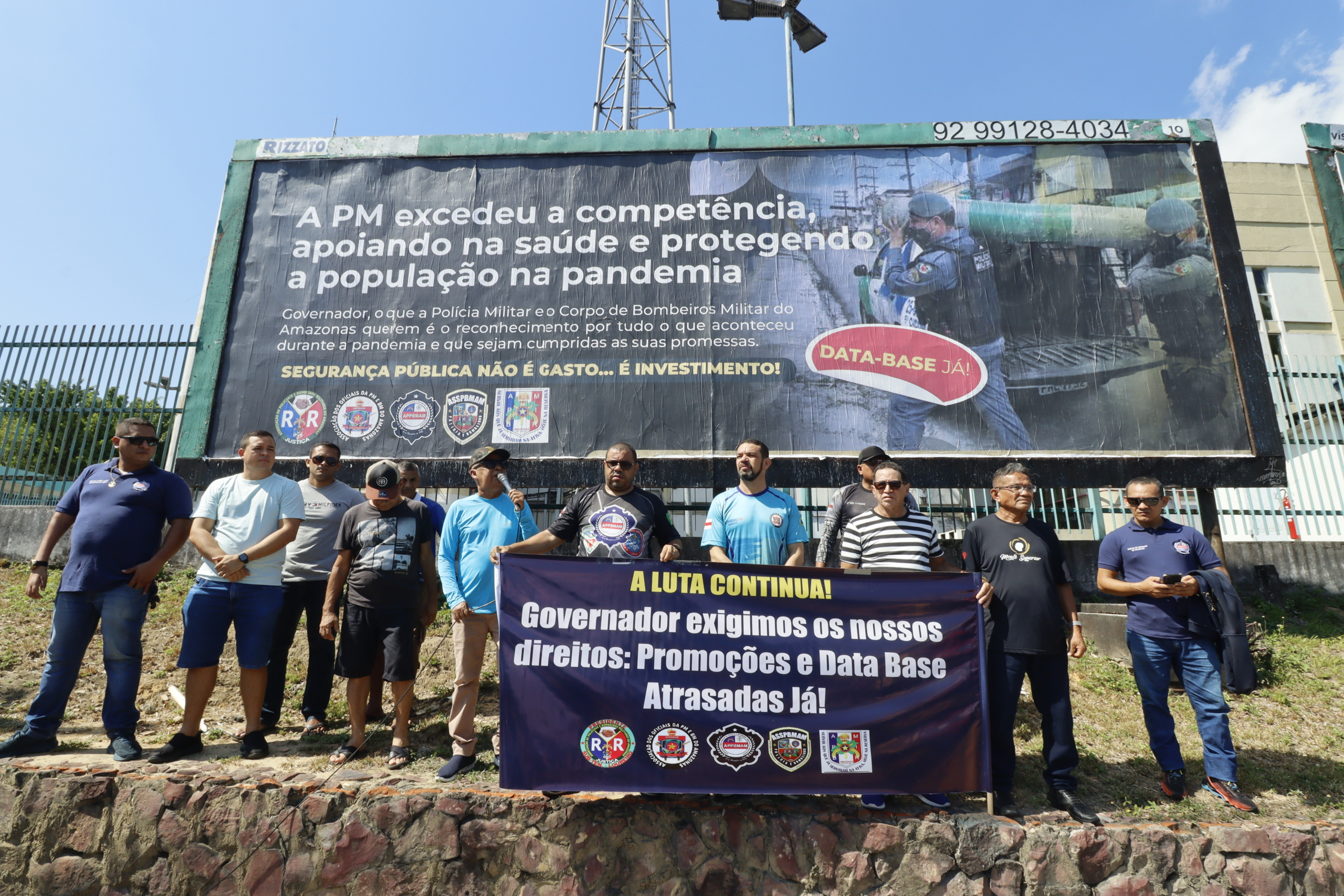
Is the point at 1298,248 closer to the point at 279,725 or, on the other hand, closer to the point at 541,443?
the point at 541,443

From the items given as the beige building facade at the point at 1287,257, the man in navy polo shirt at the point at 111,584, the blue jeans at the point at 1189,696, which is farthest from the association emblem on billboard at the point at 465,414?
the beige building facade at the point at 1287,257

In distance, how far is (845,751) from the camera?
3326 mm

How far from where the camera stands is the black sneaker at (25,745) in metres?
3.79

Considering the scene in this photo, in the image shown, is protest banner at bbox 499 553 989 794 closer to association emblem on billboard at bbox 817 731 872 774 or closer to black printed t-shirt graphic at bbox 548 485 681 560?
association emblem on billboard at bbox 817 731 872 774

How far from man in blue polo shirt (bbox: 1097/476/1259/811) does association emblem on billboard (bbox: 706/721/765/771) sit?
2113mm

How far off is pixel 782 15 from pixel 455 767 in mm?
10937

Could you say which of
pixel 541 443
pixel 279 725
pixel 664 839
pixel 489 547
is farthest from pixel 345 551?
pixel 541 443

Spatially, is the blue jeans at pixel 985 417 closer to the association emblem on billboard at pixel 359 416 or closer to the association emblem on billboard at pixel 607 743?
the association emblem on billboard at pixel 607 743

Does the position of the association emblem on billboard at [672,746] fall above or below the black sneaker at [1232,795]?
above

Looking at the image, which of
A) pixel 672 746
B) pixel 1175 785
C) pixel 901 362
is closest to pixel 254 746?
pixel 672 746

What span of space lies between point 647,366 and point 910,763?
13.7 feet

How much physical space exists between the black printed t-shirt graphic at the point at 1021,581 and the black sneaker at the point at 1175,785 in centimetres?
89

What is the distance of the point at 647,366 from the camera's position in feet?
21.7

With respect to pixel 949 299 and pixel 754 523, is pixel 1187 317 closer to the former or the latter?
pixel 949 299
